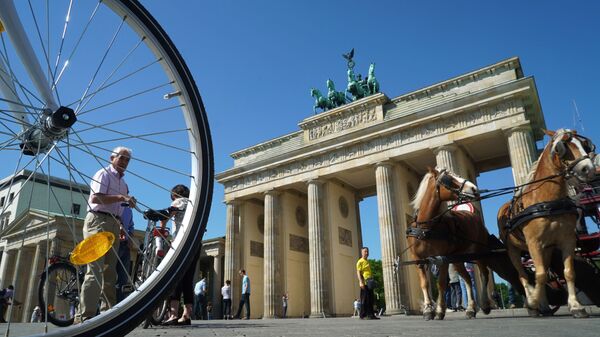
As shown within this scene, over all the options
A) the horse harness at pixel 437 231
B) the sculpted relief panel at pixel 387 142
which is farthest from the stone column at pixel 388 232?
the horse harness at pixel 437 231

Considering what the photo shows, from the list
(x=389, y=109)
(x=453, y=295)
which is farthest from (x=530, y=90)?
(x=453, y=295)

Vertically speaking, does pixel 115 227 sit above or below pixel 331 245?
below

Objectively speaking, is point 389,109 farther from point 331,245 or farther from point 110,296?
point 110,296

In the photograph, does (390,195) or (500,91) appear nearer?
(500,91)

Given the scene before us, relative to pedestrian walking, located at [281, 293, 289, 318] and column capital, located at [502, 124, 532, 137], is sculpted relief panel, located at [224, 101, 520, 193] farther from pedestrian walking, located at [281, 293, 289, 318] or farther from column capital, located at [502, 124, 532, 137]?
pedestrian walking, located at [281, 293, 289, 318]

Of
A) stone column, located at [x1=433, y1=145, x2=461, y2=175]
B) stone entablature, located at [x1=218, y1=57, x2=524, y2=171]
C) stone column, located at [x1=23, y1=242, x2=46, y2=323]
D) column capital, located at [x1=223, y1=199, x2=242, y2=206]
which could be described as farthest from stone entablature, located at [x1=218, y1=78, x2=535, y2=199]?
stone column, located at [x1=23, y1=242, x2=46, y2=323]

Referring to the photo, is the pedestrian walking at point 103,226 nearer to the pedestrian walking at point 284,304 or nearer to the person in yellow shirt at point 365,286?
the person in yellow shirt at point 365,286

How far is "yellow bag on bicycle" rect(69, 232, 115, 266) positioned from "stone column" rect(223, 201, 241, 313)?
30.3 m

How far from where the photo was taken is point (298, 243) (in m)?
32.6

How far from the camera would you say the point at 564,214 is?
4930 millimetres

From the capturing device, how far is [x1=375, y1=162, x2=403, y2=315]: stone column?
2275 centimetres

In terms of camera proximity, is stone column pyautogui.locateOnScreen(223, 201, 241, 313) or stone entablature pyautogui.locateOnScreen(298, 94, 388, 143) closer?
stone entablature pyautogui.locateOnScreen(298, 94, 388, 143)

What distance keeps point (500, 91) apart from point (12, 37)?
922 inches

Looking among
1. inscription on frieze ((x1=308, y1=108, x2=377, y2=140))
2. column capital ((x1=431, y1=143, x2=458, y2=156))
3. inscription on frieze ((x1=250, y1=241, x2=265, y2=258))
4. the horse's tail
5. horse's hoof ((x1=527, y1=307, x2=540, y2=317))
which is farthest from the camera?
inscription on frieze ((x1=250, y1=241, x2=265, y2=258))
